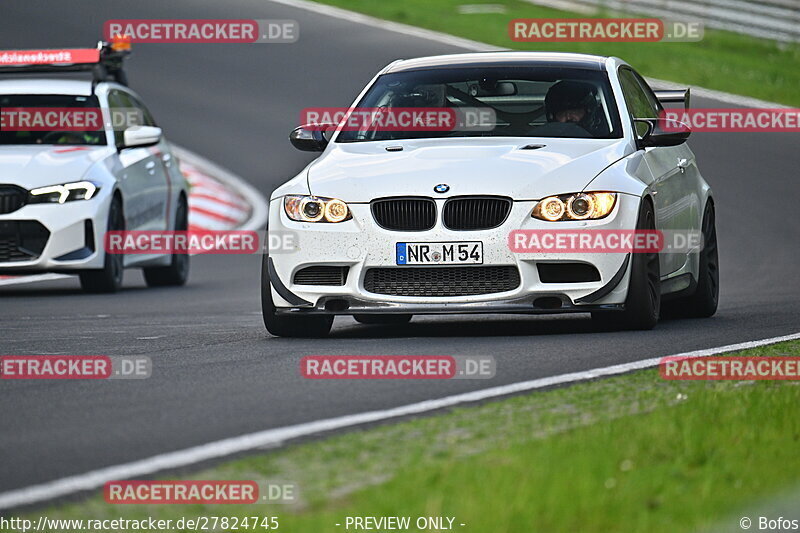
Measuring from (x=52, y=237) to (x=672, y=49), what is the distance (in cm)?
2029

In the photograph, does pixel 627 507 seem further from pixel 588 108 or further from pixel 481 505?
pixel 588 108

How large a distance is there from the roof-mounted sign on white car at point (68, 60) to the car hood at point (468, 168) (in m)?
7.07

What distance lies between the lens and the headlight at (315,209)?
948cm

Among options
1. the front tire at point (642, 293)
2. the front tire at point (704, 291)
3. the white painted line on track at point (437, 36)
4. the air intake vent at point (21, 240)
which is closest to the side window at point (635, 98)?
the front tire at point (704, 291)

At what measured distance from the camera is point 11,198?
47.6ft

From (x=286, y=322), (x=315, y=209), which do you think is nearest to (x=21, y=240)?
(x=286, y=322)

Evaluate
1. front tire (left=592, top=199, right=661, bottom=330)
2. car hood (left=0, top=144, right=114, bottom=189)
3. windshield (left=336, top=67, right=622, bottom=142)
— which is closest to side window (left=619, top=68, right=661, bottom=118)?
windshield (left=336, top=67, right=622, bottom=142)

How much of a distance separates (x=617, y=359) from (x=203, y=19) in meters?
27.1

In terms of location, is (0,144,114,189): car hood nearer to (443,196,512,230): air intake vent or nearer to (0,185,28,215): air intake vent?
(0,185,28,215): air intake vent

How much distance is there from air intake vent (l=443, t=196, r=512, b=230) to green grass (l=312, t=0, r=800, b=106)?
19.7 metres

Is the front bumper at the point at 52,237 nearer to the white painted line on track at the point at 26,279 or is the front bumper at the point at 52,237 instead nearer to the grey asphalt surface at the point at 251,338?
the grey asphalt surface at the point at 251,338

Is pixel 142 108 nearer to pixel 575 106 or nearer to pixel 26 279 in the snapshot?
pixel 26 279

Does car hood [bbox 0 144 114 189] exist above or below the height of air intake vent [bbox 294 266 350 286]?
below

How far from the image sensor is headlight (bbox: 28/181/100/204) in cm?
1453
